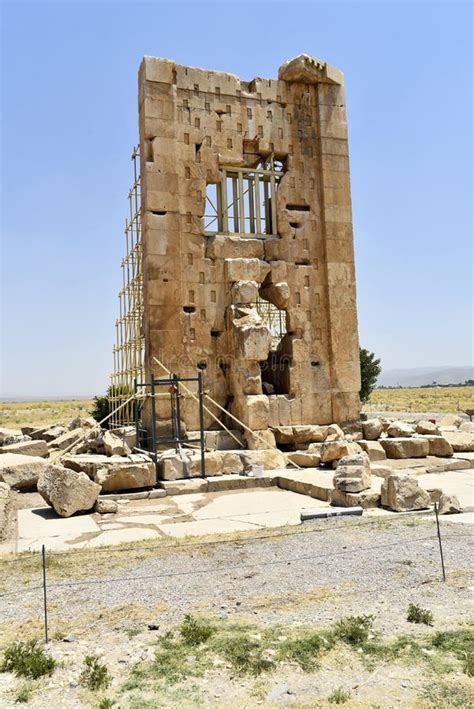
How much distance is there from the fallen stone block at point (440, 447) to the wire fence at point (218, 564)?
23.0 feet

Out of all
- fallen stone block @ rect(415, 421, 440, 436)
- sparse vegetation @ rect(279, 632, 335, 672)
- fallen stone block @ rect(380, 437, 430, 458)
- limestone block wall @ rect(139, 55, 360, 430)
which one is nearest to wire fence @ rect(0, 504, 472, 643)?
sparse vegetation @ rect(279, 632, 335, 672)

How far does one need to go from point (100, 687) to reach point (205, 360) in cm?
1178

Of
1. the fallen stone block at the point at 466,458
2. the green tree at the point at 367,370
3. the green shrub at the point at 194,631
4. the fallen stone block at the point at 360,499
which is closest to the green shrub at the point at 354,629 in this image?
the green shrub at the point at 194,631

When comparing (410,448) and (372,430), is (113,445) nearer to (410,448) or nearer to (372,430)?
(410,448)

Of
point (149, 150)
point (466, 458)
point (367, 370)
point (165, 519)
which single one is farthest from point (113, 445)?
point (367, 370)

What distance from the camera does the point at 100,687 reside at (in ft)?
12.8

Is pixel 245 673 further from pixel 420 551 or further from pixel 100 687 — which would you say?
pixel 420 551

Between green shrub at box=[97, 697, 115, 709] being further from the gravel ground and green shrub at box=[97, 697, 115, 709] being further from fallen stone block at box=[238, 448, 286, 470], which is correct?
fallen stone block at box=[238, 448, 286, 470]

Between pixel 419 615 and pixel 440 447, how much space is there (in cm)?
1027

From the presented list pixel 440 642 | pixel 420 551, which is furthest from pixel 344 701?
pixel 420 551

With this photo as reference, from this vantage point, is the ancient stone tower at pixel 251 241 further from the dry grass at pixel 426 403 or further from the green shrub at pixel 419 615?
the dry grass at pixel 426 403

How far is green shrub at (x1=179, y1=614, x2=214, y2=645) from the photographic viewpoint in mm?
4512

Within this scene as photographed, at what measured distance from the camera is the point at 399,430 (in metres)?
15.6

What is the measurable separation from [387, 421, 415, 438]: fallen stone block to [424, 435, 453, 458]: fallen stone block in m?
0.94
